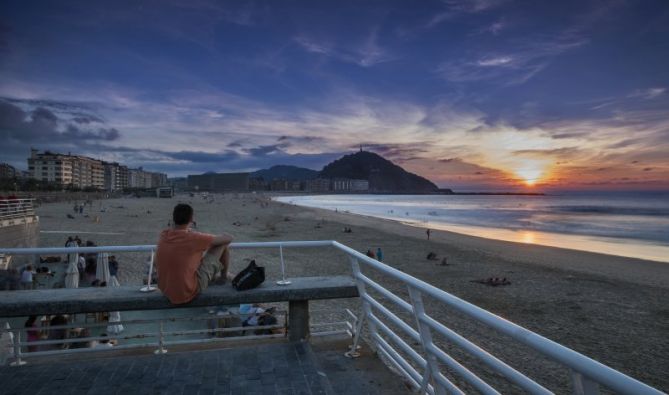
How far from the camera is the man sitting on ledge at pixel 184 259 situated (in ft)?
11.3

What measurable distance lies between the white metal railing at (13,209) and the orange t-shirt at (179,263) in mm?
17187

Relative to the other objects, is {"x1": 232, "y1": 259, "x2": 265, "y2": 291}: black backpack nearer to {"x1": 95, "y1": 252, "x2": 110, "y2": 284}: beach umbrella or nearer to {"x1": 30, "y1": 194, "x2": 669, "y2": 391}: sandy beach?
{"x1": 95, "y1": 252, "x2": 110, "y2": 284}: beach umbrella

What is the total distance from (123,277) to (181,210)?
41.9ft

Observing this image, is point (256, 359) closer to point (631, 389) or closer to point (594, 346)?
point (631, 389)

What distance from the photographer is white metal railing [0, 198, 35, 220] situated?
16.6 meters

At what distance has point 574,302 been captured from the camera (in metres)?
13.3

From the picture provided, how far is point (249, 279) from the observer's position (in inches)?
147

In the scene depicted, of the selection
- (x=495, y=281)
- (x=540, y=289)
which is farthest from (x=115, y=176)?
(x=540, y=289)

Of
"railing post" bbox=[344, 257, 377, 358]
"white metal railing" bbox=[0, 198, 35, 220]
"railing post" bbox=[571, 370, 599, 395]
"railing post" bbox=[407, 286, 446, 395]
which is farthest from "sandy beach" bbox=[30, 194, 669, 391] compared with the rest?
"railing post" bbox=[571, 370, 599, 395]

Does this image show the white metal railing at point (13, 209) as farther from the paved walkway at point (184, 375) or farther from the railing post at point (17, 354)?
the paved walkway at point (184, 375)

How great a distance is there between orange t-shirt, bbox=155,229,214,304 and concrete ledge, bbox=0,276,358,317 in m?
0.11

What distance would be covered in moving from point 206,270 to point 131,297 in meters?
0.67

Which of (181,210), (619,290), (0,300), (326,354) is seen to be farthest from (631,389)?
(619,290)

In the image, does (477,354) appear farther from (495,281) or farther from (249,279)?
(495,281)
